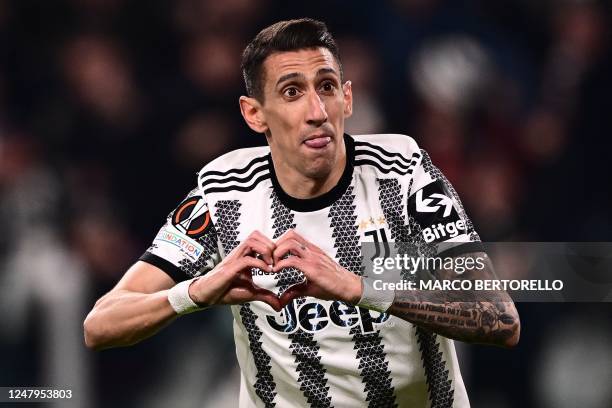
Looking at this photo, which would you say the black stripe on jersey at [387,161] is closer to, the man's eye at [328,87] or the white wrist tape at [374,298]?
the man's eye at [328,87]

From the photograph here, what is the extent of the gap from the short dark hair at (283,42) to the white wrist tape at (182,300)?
802mm

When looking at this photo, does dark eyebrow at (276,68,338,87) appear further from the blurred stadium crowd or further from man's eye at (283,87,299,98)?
the blurred stadium crowd

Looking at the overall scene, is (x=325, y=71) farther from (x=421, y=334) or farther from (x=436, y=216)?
(x=421, y=334)

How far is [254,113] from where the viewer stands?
3303 mm

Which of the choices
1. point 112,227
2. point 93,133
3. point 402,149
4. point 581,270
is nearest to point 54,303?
point 112,227

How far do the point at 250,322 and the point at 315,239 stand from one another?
0.35 meters

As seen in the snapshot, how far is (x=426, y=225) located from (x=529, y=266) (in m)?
1.65

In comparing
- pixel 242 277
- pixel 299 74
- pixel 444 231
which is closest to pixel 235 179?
pixel 299 74

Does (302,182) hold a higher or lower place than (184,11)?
lower

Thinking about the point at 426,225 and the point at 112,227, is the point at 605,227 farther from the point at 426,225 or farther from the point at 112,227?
the point at 112,227

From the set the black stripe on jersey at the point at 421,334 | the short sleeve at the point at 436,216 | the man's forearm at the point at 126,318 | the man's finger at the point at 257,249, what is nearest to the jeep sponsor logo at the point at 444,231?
the short sleeve at the point at 436,216

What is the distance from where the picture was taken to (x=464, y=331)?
2744 millimetres

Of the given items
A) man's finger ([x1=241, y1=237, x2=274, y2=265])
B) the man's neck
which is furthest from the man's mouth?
man's finger ([x1=241, y1=237, x2=274, y2=265])

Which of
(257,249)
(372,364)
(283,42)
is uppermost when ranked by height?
(283,42)
